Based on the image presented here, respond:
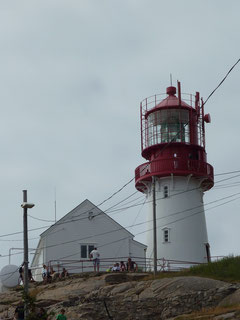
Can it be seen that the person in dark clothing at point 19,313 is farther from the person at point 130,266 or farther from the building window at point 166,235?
the building window at point 166,235

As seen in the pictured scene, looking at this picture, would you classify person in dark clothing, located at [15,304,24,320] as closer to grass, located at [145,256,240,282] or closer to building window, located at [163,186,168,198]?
grass, located at [145,256,240,282]

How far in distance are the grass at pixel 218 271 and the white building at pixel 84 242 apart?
730 centimetres

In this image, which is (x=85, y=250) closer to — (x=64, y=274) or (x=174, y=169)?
(x=64, y=274)

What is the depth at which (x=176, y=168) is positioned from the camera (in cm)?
4728

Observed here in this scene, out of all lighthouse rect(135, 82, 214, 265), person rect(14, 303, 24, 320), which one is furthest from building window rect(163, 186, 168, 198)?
person rect(14, 303, 24, 320)

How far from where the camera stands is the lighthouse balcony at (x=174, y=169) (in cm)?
4728

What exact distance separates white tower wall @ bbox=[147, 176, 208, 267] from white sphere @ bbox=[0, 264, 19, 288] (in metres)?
8.09

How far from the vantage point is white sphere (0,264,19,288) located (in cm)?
4679

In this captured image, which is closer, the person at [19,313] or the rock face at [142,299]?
the person at [19,313]

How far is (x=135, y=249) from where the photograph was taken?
48844 mm

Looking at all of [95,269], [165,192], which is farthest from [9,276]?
[165,192]

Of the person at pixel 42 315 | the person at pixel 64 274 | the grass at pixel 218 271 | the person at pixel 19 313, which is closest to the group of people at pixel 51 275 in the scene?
the person at pixel 64 274

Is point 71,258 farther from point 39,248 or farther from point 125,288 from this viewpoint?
point 125,288

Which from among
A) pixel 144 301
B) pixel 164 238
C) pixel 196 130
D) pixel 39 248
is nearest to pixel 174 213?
pixel 164 238
